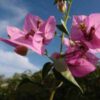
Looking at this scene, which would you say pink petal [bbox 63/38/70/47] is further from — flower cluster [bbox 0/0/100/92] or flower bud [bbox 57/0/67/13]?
flower bud [bbox 57/0/67/13]

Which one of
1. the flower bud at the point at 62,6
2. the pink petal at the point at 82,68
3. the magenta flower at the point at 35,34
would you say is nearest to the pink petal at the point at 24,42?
the magenta flower at the point at 35,34

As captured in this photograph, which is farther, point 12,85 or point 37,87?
point 12,85

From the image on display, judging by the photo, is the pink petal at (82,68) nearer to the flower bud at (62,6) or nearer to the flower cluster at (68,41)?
the flower cluster at (68,41)

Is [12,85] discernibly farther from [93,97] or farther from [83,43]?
[83,43]

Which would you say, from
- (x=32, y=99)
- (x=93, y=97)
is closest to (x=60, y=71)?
(x=93, y=97)

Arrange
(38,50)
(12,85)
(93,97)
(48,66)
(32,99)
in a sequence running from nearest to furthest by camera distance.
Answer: (38,50) < (48,66) < (93,97) < (32,99) < (12,85)
